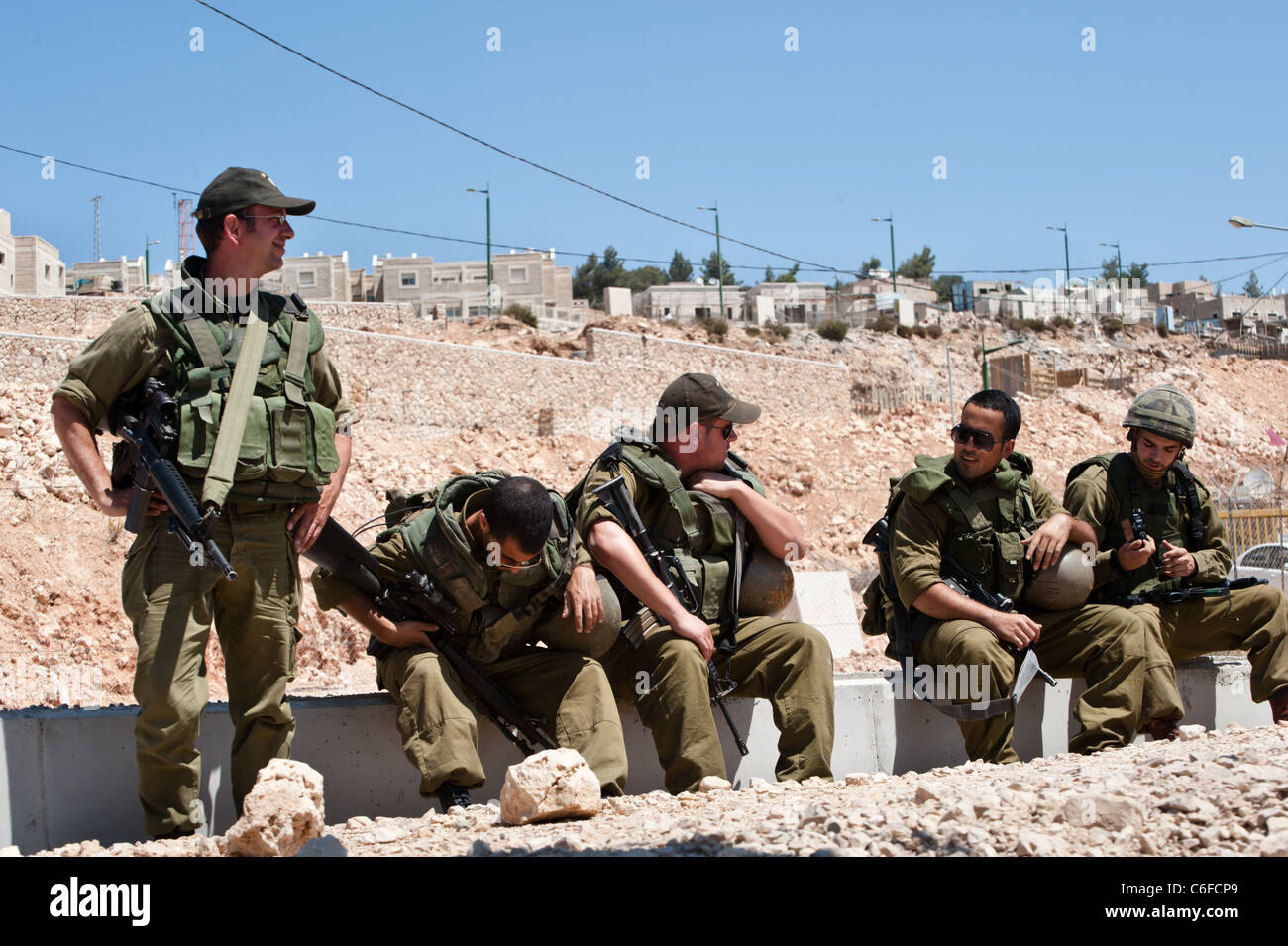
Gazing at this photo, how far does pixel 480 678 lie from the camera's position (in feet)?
15.4

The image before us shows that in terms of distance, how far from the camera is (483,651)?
470 cm

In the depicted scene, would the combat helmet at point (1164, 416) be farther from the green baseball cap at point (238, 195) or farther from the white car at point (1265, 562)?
→ the white car at point (1265, 562)

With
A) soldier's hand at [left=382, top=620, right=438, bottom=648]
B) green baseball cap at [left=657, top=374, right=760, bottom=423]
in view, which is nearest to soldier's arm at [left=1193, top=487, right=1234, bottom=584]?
green baseball cap at [left=657, top=374, right=760, bottom=423]

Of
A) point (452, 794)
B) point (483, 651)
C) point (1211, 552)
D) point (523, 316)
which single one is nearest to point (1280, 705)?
point (1211, 552)

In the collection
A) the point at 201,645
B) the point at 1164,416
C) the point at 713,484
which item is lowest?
the point at 201,645

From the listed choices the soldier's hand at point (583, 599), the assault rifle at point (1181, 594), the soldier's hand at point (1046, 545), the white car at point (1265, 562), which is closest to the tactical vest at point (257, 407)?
the soldier's hand at point (583, 599)

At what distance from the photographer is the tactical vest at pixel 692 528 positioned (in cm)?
509

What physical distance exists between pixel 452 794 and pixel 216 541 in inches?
46.5

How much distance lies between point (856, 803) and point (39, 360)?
27339 mm

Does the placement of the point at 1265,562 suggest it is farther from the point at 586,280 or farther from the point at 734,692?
the point at 586,280

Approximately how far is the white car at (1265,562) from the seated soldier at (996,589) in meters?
12.6

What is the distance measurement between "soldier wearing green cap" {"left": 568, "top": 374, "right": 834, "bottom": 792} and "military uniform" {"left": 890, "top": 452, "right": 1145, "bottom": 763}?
58 centimetres
